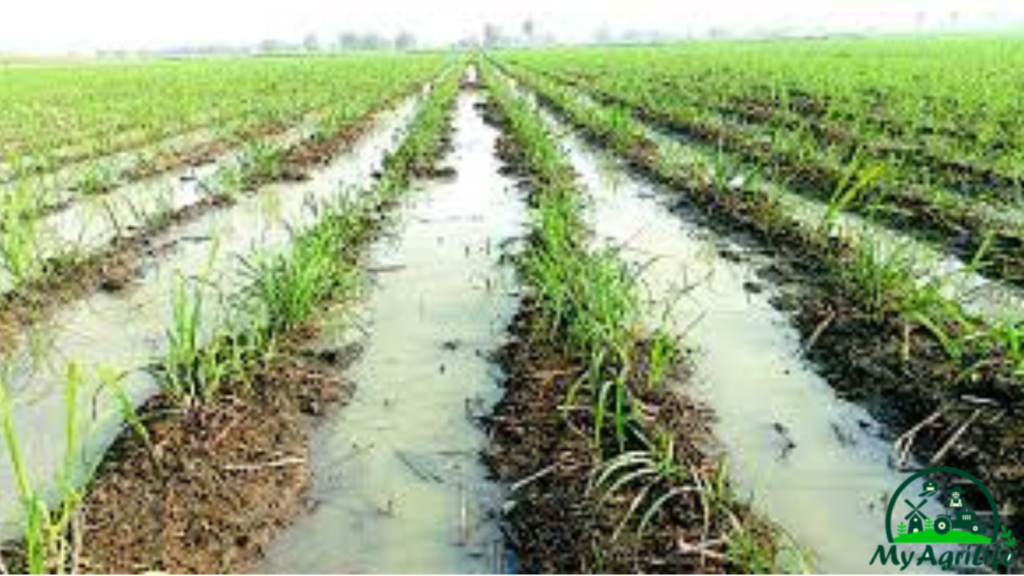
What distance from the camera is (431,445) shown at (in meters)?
4.05

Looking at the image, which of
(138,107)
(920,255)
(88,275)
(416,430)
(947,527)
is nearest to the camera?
(947,527)

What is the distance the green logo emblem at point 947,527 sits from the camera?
10.2ft

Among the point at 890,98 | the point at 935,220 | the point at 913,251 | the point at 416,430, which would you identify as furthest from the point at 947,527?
the point at 890,98

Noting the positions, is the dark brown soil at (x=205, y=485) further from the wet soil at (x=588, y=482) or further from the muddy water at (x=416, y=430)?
the wet soil at (x=588, y=482)

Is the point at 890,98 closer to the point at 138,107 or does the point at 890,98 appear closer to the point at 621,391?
the point at 138,107

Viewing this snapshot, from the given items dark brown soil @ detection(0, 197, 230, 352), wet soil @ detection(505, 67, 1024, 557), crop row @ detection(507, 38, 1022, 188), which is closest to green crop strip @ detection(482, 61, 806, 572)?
wet soil @ detection(505, 67, 1024, 557)

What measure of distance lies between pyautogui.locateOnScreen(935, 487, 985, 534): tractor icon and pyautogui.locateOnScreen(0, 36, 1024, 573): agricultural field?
2 cm

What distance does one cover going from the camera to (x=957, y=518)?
333 centimetres

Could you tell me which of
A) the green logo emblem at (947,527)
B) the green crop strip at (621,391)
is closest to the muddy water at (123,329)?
the green crop strip at (621,391)

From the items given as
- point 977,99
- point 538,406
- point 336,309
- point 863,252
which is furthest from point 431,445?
point 977,99

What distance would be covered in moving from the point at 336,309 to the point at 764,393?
88.9 inches

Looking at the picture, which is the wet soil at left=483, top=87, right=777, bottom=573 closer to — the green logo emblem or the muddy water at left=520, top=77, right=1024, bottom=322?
the green logo emblem

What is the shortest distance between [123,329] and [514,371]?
2.07m

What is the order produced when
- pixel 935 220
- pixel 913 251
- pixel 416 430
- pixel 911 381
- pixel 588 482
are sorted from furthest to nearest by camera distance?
pixel 935 220 → pixel 913 251 → pixel 911 381 → pixel 416 430 → pixel 588 482
